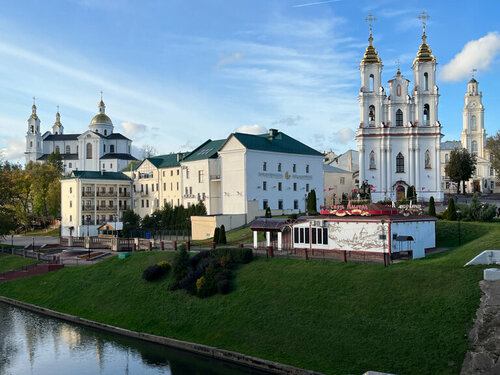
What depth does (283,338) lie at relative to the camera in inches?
1037

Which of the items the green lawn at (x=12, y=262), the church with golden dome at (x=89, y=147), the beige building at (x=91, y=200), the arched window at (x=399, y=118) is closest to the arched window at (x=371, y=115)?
the arched window at (x=399, y=118)

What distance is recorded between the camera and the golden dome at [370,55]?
74.1 meters

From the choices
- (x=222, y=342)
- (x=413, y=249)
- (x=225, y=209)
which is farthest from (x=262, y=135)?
(x=222, y=342)

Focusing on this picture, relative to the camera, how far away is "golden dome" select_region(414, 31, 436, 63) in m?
71.9

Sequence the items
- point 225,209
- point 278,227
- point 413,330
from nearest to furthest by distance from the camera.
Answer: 1. point 413,330
2. point 278,227
3. point 225,209

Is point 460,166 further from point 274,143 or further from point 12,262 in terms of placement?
point 12,262

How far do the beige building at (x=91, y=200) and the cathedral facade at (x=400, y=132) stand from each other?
4174cm

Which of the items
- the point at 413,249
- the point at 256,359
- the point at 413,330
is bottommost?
the point at 256,359

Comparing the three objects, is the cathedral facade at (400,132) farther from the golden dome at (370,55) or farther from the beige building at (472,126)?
the beige building at (472,126)

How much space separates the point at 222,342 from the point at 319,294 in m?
6.02

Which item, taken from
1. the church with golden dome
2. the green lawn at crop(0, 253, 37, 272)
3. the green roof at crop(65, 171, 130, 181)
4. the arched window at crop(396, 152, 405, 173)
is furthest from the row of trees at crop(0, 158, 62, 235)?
the arched window at crop(396, 152, 405, 173)

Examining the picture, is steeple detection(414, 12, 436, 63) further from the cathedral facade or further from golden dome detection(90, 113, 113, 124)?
golden dome detection(90, 113, 113, 124)

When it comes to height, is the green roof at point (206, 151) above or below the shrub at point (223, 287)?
above

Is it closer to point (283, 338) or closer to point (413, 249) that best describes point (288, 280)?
point (283, 338)
